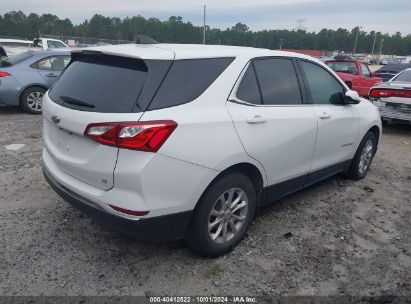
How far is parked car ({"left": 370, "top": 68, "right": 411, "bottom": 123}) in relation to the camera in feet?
26.5

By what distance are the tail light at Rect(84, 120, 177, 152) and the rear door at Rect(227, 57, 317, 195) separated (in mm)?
699

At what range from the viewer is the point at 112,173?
104 inches

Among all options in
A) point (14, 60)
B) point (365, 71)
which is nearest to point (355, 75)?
point (365, 71)

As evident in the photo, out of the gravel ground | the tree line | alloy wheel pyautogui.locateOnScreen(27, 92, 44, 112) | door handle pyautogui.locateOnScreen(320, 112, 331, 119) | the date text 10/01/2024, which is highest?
the tree line

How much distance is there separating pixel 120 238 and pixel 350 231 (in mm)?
2320

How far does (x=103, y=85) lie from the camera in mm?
2889

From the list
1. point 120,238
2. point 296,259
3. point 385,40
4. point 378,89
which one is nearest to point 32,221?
point 120,238

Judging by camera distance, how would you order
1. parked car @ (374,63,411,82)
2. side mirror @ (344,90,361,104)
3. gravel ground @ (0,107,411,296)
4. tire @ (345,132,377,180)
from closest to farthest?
gravel ground @ (0,107,411,296) < side mirror @ (344,90,361,104) < tire @ (345,132,377,180) < parked car @ (374,63,411,82)

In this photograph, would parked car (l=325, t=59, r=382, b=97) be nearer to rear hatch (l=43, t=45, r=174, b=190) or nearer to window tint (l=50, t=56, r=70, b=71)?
window tint (l=50, t=56, r=70, b=71)

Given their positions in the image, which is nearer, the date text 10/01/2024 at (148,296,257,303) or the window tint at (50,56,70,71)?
the date text 10/01/2024 at (148,296,257,303)

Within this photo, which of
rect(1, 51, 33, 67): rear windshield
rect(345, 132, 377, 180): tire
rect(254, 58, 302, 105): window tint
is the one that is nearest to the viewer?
rect(254, 58, 302, 105): window tint

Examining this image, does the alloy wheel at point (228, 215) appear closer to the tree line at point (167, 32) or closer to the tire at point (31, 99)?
the tire at point (31, 99)

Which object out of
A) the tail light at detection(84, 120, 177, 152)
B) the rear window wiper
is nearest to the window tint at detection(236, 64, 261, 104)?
the tail light at detection(84, 120, 177, 152)

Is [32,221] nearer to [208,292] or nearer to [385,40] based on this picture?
[208,292]
